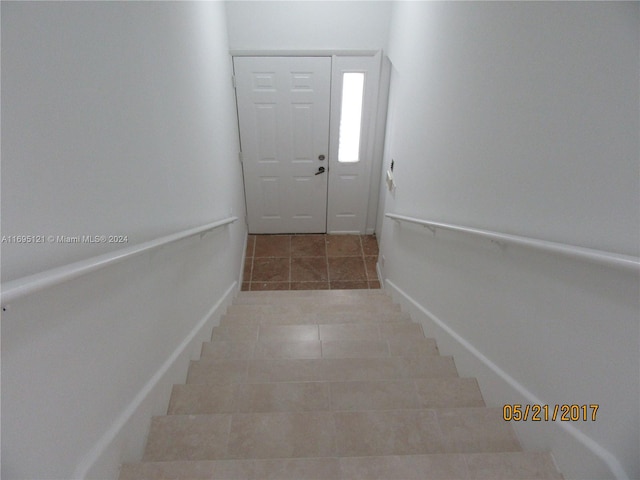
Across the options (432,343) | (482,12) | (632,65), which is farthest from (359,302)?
(632,65)

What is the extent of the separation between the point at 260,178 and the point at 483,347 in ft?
10.7

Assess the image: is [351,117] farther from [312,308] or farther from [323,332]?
[323,332]

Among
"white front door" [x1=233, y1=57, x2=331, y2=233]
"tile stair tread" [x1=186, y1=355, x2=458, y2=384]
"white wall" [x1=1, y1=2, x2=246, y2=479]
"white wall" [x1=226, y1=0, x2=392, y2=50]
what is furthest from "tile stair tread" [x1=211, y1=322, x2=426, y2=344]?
"white wall" [x1=226, y1=0, x2=392, y2=50]

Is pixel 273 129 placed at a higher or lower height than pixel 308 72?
lower

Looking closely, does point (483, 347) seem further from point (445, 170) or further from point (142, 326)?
point (142, 326)

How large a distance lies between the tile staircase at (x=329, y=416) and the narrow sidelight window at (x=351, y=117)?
95.3 inches

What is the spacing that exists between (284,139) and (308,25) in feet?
3.73

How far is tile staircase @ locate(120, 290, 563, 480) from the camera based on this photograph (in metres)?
1.19

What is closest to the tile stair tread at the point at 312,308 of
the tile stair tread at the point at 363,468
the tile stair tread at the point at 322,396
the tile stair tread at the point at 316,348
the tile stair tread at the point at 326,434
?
the tile stair tread at the point at 316,348

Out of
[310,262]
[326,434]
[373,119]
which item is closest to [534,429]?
[326,434]

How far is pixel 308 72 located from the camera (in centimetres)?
367

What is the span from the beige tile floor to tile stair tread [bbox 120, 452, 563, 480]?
8.82 feet

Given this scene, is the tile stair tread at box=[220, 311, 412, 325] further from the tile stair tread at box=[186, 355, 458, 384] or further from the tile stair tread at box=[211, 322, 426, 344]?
the tile stair tread at box=[186, 355, 458, 384]
